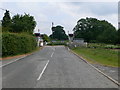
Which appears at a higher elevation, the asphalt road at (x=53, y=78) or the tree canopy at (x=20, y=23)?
the tree canopy at (x=20, y=23)

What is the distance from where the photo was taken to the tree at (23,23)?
68.2 m

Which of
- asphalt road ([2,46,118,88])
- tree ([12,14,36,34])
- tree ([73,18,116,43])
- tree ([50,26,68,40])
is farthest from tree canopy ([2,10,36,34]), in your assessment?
tree ([50,26,68,40])

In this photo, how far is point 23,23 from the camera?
225ft

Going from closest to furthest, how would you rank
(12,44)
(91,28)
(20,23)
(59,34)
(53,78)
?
(53,78) → (12,44) → (20,23) → (91,28) → (59,34)

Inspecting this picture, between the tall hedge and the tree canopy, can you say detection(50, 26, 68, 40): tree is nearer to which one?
the tree canopy

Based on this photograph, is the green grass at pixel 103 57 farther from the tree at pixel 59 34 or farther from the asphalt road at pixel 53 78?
the tree at pixel 59 34

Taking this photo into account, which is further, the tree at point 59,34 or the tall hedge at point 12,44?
the tree at point 59,34

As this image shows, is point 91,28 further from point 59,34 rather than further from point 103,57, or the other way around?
point 103,57

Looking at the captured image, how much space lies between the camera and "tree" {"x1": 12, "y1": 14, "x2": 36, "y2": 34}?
68.2 m

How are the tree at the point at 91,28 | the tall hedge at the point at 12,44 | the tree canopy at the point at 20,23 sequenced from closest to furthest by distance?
the tall hedge at the point at 12,44 → the tree canopy at the point at 20,23 → the tree at the point at 91,28

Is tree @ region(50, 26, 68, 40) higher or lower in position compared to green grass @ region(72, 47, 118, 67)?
higher

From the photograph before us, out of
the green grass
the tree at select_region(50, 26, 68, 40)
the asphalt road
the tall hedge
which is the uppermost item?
the tree at select_region(50, 26, 68, 40)

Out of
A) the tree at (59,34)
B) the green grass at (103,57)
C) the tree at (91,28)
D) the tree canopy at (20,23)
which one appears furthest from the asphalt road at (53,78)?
the tree at (59,34)

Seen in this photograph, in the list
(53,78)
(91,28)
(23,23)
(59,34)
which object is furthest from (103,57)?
(59,34)
